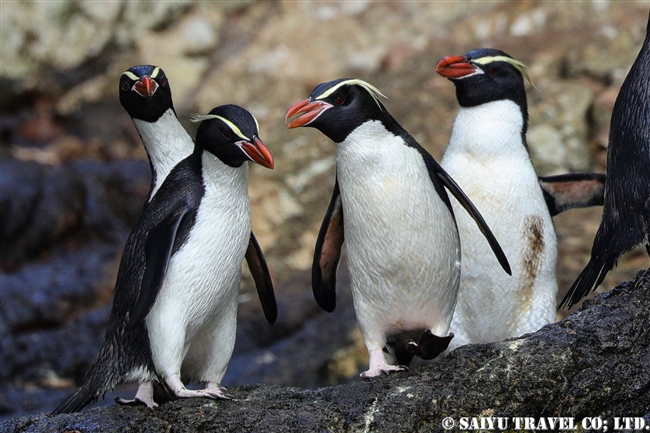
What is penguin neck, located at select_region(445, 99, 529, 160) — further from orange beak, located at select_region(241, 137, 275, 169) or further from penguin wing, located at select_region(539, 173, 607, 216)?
orange beak, located at select_region(241, 137, 275, 169)

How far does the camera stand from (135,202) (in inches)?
305

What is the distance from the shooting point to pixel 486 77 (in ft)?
13.5

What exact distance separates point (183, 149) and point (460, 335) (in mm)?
1501

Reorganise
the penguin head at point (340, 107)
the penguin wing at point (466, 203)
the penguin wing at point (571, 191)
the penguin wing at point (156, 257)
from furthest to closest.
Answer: the penguin wing at point (571, 191), the penguin wing at point (466, 203), the penguin head at point (340, 107), the penguin wing at point (156, 257)

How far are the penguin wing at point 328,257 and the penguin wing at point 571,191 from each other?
117 cm

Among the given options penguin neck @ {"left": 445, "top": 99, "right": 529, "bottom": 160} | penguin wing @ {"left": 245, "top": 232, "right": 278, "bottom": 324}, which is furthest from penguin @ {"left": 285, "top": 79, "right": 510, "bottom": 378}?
penguin neck @ {"left": 445, "top": 99, "right": 529, "bottom": 160}

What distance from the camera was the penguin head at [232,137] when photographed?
3.07 metres

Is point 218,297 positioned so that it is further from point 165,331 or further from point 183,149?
point 183,149

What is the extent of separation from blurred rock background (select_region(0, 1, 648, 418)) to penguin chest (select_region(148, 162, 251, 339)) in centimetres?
241

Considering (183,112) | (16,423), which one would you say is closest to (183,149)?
(16,423)

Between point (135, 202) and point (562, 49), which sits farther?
point (562, 49)

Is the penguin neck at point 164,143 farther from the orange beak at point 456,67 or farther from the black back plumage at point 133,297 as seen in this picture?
the orange beak at point 456,67

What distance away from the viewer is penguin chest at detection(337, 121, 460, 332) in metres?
3.27


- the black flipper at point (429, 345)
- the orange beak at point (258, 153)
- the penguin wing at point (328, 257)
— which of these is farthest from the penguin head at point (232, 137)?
the black flipper at point (429, 345)
